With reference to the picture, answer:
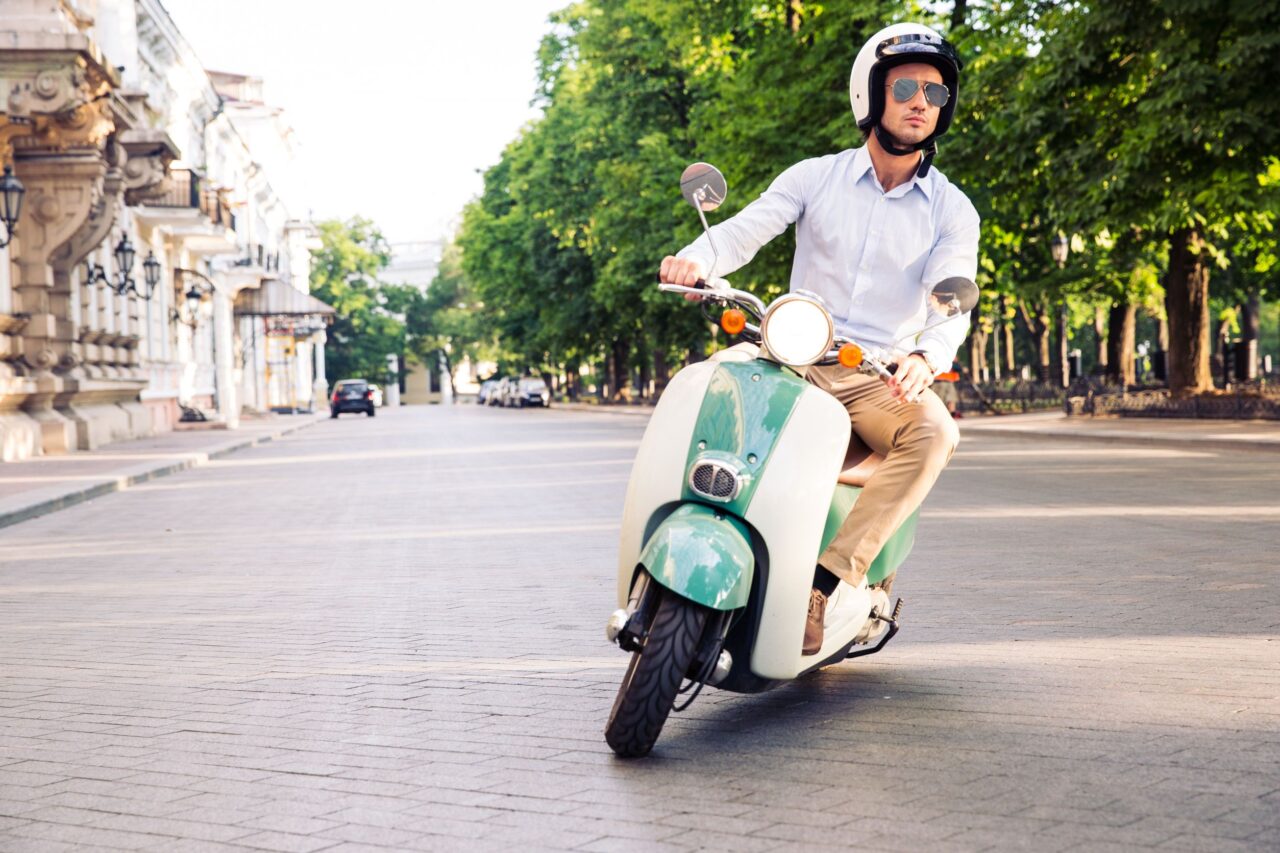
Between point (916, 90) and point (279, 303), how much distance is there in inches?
1972

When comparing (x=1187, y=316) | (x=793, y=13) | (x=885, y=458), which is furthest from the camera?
(x=793, y=13)

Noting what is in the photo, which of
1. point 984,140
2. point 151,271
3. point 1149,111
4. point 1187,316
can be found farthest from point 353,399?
point 1149,111

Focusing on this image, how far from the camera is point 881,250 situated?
5078 mm

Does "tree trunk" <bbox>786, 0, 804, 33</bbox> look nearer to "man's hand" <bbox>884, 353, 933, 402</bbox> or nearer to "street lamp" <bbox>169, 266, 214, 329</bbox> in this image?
"street lamp" <bbox>169, 266, 214, 329</bbox>

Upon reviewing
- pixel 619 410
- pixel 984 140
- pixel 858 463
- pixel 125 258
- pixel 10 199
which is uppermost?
pixel 984 140

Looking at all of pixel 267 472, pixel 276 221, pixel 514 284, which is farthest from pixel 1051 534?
pixel 276 221

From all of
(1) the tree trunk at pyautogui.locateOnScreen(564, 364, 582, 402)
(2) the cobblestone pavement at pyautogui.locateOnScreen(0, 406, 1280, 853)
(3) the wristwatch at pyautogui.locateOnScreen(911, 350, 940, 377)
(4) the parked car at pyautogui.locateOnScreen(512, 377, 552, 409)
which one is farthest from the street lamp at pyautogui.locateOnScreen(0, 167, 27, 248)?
(1) the tree trunk at pyautogui.locateOnScreen(564, 364, 582, 402)

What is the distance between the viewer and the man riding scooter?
479cm

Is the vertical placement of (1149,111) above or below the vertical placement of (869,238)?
above

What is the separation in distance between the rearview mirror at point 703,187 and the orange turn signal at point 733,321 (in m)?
0.35

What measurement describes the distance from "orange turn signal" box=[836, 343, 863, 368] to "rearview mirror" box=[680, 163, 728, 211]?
608mm

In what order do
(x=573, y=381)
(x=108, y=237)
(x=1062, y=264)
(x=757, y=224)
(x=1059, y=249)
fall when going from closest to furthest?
(x=757, y=224)
(x=1059, y=249)
(x=1062, y=264)
(x=108, y=237)
(x=573, y=381)

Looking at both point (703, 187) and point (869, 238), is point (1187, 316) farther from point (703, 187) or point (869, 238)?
point (703, 187)

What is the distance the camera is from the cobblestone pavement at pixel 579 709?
12.8 feet
